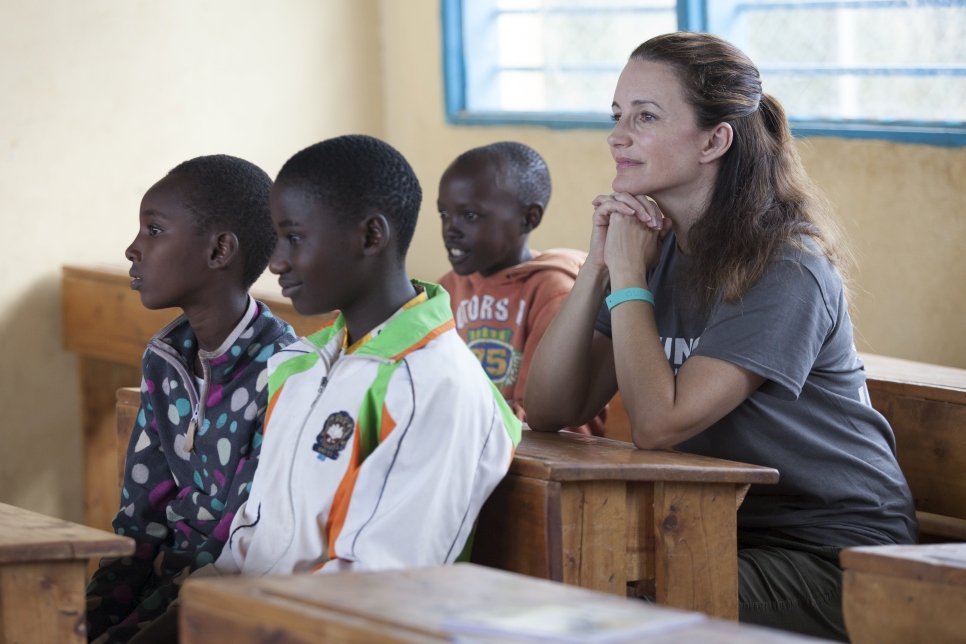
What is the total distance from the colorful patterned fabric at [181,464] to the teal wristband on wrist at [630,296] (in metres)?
0.59

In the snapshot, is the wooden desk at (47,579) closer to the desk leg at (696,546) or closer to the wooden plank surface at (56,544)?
the wooden plank surface at (56,544)

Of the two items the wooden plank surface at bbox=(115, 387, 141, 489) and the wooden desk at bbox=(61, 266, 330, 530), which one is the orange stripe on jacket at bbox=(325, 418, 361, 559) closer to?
the wooden plank surface at bbox=(115, 387, 141, 489)

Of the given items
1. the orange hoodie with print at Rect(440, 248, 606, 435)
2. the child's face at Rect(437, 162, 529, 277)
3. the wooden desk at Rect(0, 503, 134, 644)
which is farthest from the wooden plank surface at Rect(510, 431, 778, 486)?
the child's face at Rect(437, 162, 529, 277)

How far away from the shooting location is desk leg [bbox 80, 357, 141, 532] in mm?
4316

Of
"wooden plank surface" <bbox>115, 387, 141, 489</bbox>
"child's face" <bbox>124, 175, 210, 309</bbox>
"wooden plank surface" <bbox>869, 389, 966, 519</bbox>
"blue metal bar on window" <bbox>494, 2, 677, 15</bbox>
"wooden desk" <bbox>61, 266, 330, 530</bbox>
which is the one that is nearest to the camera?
"child's face" <bbox>124, 175, 210, 309</bbox>

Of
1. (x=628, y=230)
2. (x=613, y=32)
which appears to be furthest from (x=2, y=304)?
(x=628, y=230)

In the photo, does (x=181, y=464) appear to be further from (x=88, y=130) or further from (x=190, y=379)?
(x=88, y=130)

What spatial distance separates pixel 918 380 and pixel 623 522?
0.95m

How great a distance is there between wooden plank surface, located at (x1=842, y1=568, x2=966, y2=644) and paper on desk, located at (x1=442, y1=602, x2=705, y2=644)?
1.61 ft

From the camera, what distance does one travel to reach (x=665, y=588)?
1.88 m

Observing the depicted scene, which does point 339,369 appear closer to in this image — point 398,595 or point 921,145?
point 398,595

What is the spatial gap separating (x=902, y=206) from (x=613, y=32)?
1.37 meters

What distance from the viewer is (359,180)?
1.84 meters

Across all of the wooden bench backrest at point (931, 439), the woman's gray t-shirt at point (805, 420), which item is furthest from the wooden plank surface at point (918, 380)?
the woman's gray t-shirt at point (805, 420)
